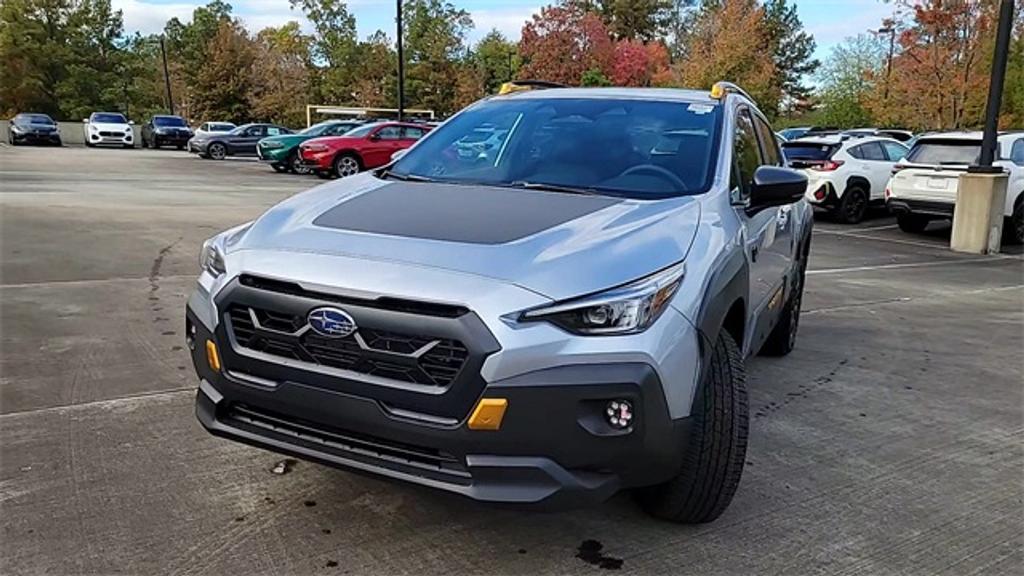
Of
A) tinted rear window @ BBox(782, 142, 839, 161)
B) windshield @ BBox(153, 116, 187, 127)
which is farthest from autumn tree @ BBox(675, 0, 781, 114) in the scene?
windshield @ BBox(153, 116, 187, 127)

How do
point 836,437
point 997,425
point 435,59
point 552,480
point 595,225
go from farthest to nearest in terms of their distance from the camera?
point 435,59
point 997,425
point 836,437
point 595,225
point 552,480

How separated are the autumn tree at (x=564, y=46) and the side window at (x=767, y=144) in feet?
117

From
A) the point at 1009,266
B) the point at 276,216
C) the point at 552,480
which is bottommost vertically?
the point at 1009,266

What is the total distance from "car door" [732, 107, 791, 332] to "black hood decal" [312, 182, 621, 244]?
813 millimetres

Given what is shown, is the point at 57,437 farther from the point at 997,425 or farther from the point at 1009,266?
the point at 1009,266

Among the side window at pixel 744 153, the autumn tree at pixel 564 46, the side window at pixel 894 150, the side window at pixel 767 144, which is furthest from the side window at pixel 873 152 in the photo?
the autumn tree at pixel 564 46

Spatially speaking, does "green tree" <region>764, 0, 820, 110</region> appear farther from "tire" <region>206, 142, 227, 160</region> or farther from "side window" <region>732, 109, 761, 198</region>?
"side window" <region>732, 109, 761, 198</region>

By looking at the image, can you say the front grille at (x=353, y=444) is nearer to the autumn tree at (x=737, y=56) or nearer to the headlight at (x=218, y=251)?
the headlight at (x=218, y=251)

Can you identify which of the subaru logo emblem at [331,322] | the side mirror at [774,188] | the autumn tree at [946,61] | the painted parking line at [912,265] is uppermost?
the autumn tree at [946,61]

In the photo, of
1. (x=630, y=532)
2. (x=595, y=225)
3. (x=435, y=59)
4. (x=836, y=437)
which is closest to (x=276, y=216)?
(x=595, y=225)

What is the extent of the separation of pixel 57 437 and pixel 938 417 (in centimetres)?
442

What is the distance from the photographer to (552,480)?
2377 millimetres

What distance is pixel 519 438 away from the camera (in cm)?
234

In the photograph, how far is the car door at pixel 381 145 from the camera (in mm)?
20094
